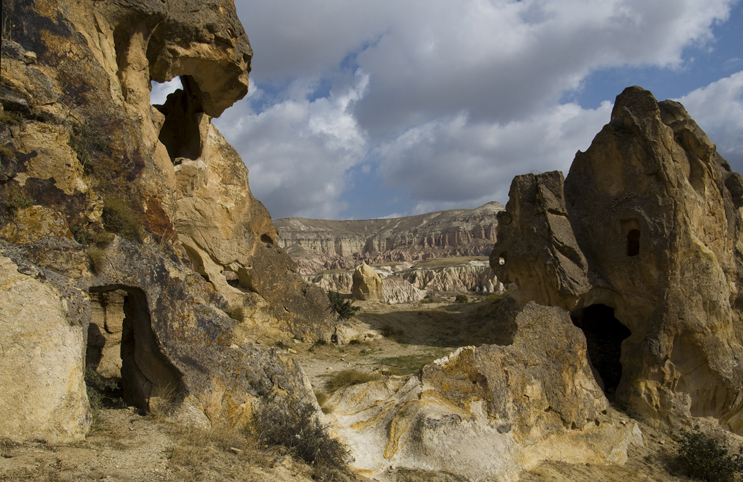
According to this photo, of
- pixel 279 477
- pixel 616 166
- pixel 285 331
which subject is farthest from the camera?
pixel 285 331

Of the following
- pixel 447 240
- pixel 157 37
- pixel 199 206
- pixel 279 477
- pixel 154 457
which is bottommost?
pixel 279 477

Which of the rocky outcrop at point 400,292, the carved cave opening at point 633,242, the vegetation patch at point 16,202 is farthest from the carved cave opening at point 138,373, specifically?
the rocky outcrop at point 400,292

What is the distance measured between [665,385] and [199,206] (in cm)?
1240

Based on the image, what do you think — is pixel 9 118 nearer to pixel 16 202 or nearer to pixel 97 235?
pixel 16 202

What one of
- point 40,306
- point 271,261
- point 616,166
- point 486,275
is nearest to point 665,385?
point 616,166

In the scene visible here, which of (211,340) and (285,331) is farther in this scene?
(285,331)

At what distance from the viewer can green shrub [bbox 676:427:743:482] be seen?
8.55 m

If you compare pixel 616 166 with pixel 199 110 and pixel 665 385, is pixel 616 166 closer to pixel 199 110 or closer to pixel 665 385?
pixel 665 385

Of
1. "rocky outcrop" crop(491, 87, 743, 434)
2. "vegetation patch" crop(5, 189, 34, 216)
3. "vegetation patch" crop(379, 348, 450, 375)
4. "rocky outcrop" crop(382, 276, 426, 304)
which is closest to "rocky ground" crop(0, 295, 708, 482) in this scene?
"vegetation patch" crop(379, 348, 450, 375)

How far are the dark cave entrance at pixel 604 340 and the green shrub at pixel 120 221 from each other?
36.4 ft

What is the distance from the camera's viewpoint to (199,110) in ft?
43.3

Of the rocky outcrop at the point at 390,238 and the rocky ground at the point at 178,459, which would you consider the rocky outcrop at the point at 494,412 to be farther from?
the rocky outcrop at the point at 390,238

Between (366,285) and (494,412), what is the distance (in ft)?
67.8

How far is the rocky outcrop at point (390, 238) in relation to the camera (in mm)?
88188
